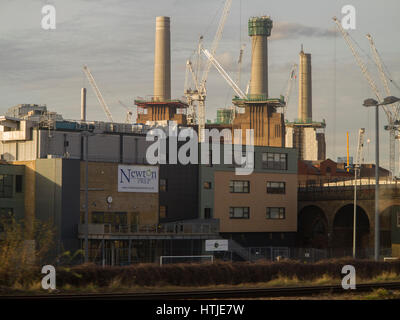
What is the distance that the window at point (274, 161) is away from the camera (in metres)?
90.6

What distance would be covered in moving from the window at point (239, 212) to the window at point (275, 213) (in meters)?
3.48

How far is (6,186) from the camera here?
75.1 meters

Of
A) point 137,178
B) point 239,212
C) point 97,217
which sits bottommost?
point 97,217

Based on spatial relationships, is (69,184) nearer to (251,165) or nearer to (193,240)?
(193,240)

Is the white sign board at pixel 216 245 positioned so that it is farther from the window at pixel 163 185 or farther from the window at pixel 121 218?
the window at pixel 163 185

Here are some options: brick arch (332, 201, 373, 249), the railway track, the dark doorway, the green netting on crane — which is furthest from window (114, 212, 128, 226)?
the green netting on crane

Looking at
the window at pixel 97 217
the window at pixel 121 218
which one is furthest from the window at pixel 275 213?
the window at pixel 97 217

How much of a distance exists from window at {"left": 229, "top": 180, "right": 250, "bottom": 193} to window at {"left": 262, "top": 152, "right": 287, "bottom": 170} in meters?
3.80

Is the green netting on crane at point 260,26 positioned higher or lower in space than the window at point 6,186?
higher

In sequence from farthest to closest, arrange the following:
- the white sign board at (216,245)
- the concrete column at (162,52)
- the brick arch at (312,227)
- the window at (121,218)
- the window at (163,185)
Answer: the concrete column at (162,52)
the brick arch at (312,227)
the window at (163,185)
the window at (121,218)
the white sign board at (216,245)

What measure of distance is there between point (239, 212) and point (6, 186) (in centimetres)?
2905

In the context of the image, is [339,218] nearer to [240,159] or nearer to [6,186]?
[240,159]

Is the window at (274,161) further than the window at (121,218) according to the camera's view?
Yes

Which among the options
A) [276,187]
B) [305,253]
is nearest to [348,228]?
[276,187]
